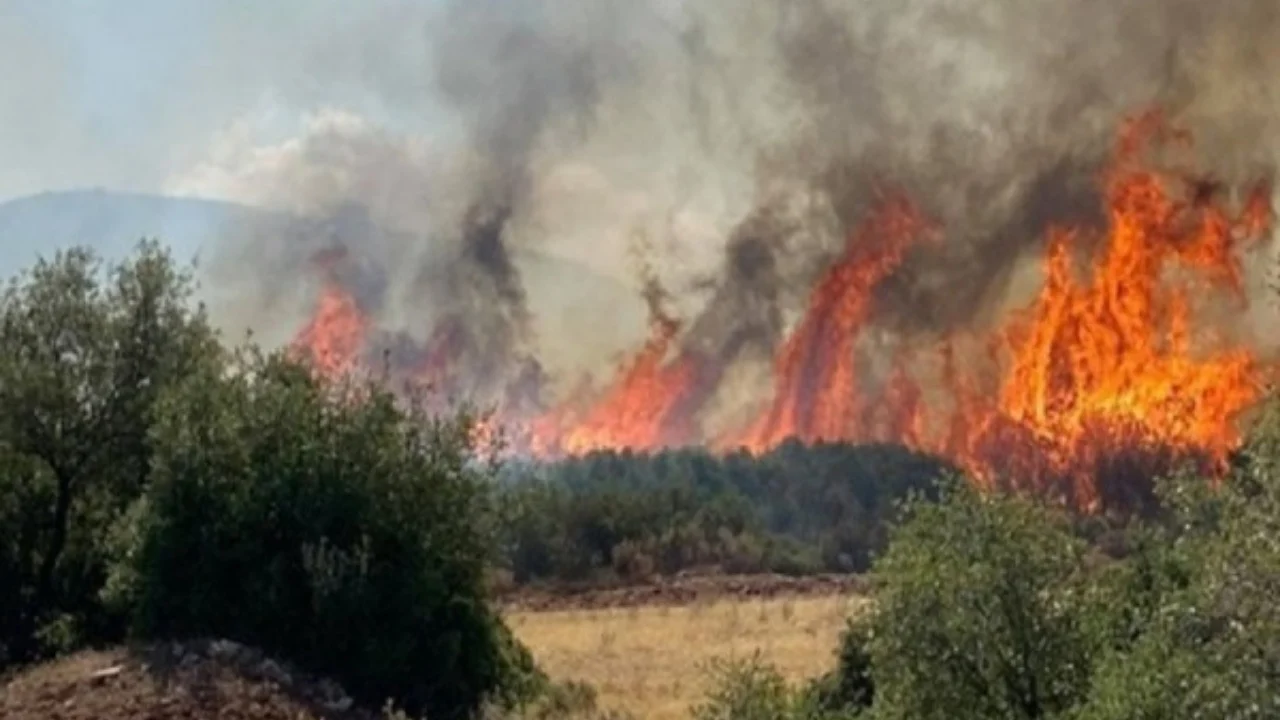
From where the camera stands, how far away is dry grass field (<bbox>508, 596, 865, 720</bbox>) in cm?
3578

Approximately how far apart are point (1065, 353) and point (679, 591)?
2955 centimetres

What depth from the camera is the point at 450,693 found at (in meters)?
27.1

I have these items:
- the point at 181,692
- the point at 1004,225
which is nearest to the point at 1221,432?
the point at 1004,225

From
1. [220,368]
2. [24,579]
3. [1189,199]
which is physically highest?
[1189,199]

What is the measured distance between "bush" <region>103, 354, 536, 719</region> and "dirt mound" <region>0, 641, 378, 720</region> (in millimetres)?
1361

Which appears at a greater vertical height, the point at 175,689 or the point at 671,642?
the point at 175,689

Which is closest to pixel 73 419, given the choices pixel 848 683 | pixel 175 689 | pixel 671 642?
pixel 175 689

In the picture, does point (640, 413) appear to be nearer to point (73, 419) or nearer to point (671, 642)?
point (671, 642)

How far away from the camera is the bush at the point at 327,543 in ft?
87.5

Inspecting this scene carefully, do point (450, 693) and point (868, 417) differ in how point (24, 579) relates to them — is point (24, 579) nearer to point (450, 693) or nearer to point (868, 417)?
point (450, 693)

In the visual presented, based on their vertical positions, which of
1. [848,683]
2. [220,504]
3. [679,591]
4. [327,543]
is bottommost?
[848,683]

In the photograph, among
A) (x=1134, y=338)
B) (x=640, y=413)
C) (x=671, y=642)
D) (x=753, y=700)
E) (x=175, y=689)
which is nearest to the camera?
(x=753, y=700)

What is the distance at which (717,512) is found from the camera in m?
74.0

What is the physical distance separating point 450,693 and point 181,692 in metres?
5.26
